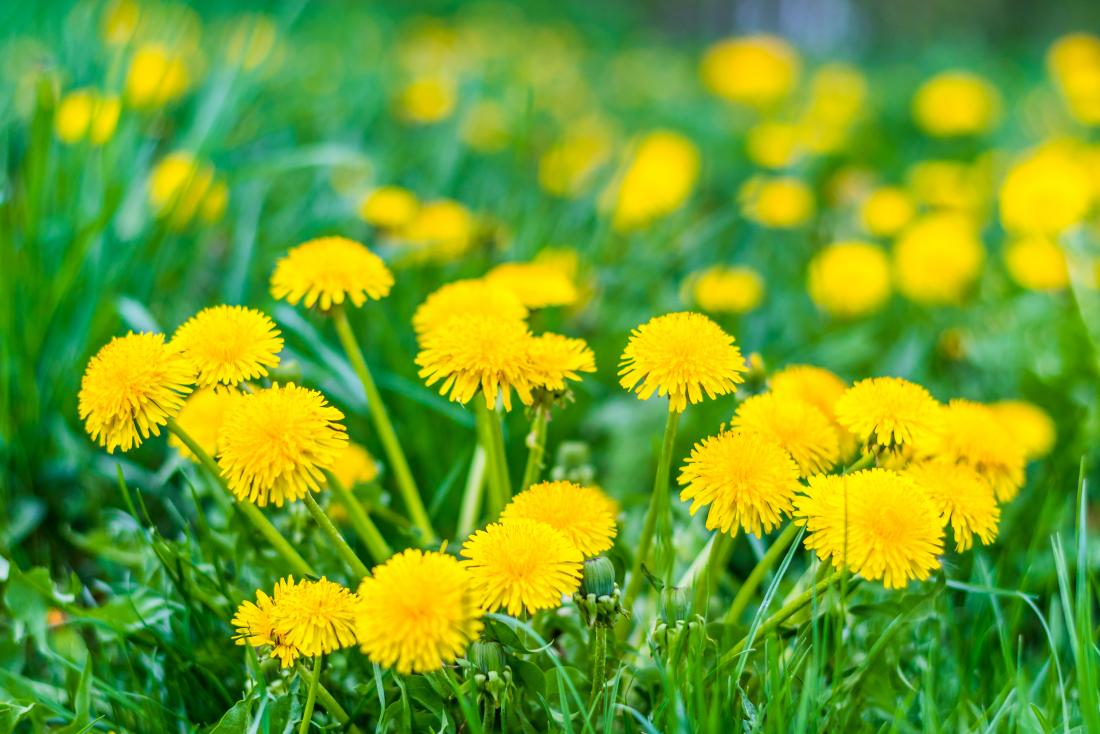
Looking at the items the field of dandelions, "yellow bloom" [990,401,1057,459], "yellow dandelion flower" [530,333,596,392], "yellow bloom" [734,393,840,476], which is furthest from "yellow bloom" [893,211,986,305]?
"yellow dandelion flower" [530,333,596,392]

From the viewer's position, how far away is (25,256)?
180 centimetres

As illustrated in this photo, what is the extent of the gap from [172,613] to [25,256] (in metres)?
0.87

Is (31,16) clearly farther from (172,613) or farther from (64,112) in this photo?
(172,613)

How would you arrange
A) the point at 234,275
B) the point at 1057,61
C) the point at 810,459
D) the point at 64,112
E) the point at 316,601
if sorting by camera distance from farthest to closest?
1. the point at 1057,61
2. the point at 64,112
3. the point at 234,275
4. the point at 810,459
5. the point at 316,601

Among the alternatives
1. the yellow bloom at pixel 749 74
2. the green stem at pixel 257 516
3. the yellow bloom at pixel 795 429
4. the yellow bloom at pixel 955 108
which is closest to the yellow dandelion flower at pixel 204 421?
the green stem at pixel 257 516

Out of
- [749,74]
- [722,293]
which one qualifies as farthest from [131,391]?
[749,74]

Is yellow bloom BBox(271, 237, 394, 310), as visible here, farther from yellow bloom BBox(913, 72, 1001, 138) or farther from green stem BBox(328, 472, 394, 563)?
yellow bloom BBox(913, 72, 1001, 138)

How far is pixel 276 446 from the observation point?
94cm

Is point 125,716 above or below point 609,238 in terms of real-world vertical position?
below

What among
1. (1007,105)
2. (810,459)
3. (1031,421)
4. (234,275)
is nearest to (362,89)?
(234,275)

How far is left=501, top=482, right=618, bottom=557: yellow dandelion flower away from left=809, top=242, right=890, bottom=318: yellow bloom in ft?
4.90

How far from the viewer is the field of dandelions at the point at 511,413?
993 millimetres

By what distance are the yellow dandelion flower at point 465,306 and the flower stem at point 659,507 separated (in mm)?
243

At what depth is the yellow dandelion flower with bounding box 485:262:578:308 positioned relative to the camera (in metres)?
1.42
